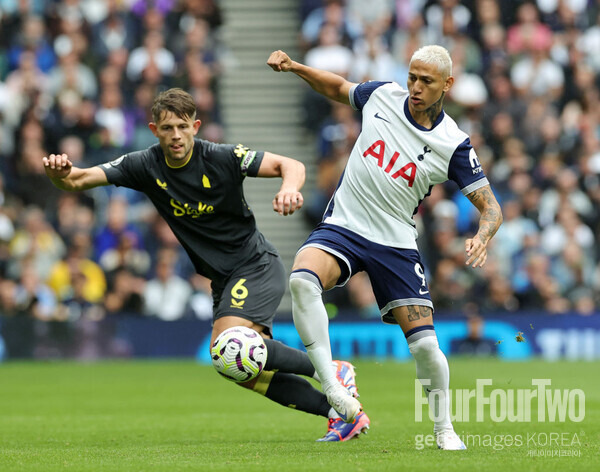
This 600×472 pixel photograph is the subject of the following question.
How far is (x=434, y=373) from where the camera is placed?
761cm

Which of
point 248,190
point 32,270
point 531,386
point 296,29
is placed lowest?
point 531,386

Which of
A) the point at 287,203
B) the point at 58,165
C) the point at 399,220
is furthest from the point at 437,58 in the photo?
the point at 58,165

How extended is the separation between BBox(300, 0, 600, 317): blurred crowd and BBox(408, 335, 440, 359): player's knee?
10434 mm

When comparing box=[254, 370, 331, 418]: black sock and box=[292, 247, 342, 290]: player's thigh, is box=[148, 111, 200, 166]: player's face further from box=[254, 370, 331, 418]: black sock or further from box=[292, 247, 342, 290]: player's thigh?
box=[254, 370, 331, 418]: black sock

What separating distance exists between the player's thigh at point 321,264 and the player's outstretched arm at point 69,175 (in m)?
1.75

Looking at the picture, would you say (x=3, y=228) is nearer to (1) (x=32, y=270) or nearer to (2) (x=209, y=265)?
(1) (x=32, y=270)

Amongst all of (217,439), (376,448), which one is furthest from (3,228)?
(376,448)

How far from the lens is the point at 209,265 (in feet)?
28.8

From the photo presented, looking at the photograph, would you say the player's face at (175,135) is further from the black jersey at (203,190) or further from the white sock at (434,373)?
the white sock at (434,373)

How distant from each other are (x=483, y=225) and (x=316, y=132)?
13.2 meters

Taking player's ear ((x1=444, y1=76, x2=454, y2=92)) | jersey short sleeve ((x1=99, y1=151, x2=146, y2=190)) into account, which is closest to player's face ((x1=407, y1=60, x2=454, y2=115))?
player's ear ((x1=444, y1=76, x2=454, y2=92))

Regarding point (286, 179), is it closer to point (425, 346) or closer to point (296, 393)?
point (425, 346)

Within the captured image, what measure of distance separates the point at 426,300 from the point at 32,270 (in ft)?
38.5

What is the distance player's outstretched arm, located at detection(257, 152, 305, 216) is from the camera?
7148mm
